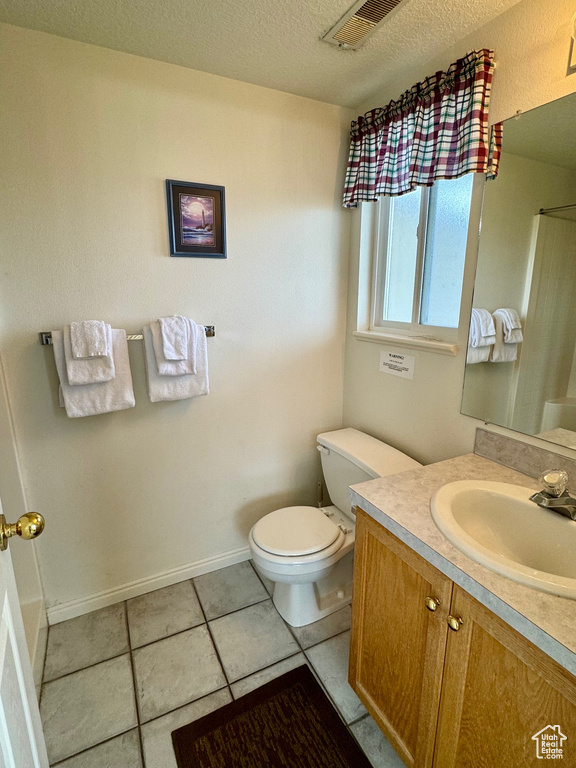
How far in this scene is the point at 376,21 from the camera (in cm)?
126

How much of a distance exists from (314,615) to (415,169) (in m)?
1.94

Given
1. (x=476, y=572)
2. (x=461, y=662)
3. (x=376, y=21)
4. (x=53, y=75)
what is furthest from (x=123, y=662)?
(x=376, y=21)

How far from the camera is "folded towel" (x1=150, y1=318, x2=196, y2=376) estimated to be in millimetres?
1606

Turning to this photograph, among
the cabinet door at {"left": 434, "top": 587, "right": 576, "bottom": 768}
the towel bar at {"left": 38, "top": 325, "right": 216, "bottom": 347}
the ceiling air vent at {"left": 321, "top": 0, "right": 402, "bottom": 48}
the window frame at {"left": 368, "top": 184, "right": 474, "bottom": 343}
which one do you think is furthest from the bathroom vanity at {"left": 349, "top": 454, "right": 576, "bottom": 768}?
the ceiling air vent at {"left": 321, "top": 0, "right": 402, "bottom": 48}

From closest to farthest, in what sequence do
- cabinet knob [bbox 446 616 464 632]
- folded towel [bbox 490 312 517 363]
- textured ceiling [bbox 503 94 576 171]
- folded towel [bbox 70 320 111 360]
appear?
cabinet knob [bbox 446 616 464 632] < textured ceiling [bbox 503 94 576 171] < folded towel [bbox 490 312 517 363] < folded towel [bbox 70 320 111 360]

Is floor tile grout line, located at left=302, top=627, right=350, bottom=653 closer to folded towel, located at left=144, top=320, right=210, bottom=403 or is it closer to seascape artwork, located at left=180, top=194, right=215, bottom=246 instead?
folded towel, located at left=144, top=320, right=210, bottom=403

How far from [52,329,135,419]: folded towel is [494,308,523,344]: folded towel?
4.74 feet

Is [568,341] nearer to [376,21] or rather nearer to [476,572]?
[476,572]

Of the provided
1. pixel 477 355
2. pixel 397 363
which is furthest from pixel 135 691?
pixel 477 355

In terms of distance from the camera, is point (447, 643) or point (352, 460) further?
point (352, 460)

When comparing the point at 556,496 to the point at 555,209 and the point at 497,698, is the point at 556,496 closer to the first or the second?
the point at 497,698

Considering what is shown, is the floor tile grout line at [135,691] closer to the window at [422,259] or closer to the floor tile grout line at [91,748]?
the floor tile grout line at [91,748]

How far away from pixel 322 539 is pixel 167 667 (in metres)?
0.80

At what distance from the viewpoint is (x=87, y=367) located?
4.89ft
